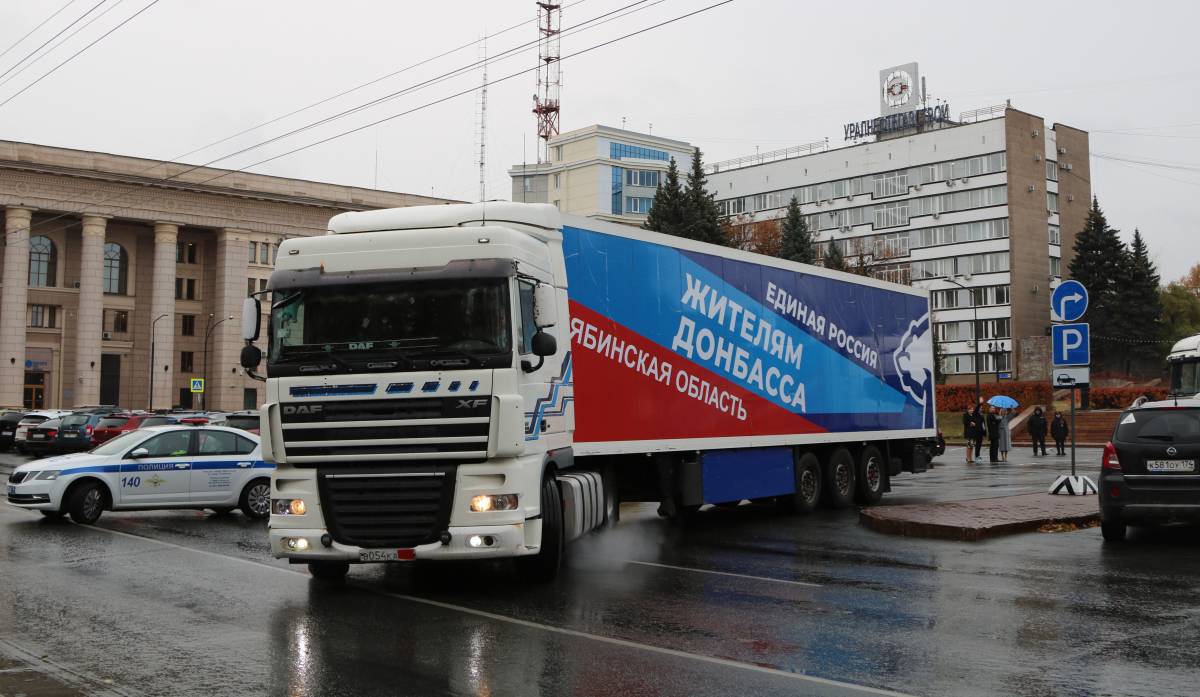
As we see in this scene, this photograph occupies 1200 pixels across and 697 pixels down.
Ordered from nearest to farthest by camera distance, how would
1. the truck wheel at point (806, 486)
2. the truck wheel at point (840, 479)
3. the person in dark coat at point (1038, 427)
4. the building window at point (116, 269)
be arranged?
the truck wheel at point (806, 486)
the truck wheel at point (840, 479)
the person in dark coat at point (1038, 427)
the building window at point (116, 269)

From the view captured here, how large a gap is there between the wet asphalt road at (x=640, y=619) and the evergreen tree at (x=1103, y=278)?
7185 cm

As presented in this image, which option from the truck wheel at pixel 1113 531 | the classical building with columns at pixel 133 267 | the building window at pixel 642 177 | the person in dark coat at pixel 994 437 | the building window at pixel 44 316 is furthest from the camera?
the building window at pixel 642 177

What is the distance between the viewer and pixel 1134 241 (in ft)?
271

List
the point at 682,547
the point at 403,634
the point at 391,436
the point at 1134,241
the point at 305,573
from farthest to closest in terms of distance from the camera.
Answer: the point at 1134,241 → the point at 682,547 → the point at 305,573 → the point at 391,436 → the point at 403,634

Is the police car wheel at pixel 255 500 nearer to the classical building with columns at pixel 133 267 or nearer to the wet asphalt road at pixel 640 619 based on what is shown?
the wet asphalt road at pixel 640 619

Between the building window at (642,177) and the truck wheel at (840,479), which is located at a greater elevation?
the building window at (642,177)

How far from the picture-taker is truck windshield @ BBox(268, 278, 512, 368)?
31.2ft

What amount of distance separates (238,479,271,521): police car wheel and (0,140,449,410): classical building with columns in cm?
6252

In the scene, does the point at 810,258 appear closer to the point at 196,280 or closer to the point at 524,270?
the point at 196,280

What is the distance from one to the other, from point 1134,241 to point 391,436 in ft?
279

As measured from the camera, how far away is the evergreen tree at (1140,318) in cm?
7931

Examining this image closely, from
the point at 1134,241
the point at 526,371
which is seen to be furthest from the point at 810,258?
the point at 526,371

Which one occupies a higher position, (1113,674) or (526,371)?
(526,371)

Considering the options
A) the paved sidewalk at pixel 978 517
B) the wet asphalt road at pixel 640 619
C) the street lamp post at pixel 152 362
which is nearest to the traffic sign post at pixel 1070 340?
the paved sidewalk at pixel 978 517
